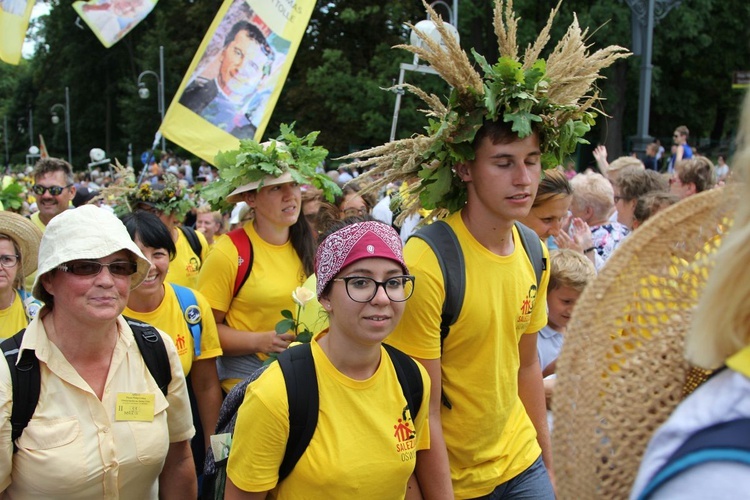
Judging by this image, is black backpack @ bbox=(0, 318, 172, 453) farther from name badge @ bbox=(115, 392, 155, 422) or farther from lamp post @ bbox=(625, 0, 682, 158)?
lamp post @ bbox=(625, 0, 682, 158)

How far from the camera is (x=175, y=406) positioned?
3186 mm

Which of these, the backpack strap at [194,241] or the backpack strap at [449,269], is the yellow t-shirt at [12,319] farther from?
the backpack strap at [449,269]

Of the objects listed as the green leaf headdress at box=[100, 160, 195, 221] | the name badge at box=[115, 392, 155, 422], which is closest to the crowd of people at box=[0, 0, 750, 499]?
the name badge at box=[115, 392, 155, 422]

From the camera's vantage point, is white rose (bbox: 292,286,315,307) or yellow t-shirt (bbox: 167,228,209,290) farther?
yellow t-shirt (bbox: 167,228,209,290)

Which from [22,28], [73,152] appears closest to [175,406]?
[22,28]

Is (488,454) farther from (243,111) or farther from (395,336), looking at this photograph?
(243,111)

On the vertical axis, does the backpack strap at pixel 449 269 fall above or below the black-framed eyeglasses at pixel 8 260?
above

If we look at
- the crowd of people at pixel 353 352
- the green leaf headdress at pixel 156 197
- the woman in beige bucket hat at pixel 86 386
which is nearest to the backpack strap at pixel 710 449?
the crowd of people at pixel 353 352

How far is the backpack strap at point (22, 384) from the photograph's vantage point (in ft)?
8.71

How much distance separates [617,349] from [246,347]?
11.2 feet

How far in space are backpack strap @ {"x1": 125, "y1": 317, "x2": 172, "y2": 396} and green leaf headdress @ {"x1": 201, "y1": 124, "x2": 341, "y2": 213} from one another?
187 cm

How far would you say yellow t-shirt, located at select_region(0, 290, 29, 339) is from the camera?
4.29 m

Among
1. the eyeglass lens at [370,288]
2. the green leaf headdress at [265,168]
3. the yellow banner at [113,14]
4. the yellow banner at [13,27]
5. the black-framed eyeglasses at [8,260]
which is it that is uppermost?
the yellow banner at [113,14]

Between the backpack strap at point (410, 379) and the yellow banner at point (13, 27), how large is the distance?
7.22 m
